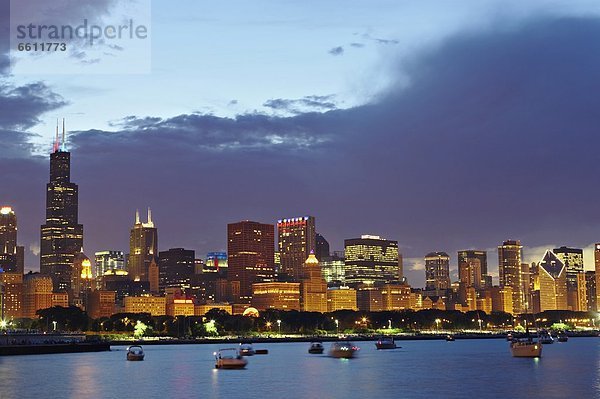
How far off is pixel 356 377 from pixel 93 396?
36971mm

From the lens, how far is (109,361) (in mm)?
169625

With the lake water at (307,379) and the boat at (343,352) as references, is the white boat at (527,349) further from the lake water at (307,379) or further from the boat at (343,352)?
the boat at (343,352)

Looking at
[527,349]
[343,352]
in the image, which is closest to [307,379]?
[343,352]

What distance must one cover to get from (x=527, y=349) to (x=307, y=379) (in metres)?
66.2

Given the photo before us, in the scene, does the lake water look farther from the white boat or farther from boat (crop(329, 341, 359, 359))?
boat (crop(329, 341, 359, 359))

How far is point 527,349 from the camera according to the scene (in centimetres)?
17462

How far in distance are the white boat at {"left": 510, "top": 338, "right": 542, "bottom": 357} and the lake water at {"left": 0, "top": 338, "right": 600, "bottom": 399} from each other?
587 centimetres

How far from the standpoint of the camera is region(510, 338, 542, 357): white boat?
566 feet

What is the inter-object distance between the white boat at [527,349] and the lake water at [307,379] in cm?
587

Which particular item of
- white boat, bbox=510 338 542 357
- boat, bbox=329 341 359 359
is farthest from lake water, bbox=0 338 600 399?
boat, bbox=329 341 359 359

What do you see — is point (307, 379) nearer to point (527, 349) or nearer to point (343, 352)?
point (343, 352)

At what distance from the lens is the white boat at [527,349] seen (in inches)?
6791

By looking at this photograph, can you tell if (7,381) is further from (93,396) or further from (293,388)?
(293,388)

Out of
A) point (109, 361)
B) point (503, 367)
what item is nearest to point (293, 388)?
point (503, 367)
